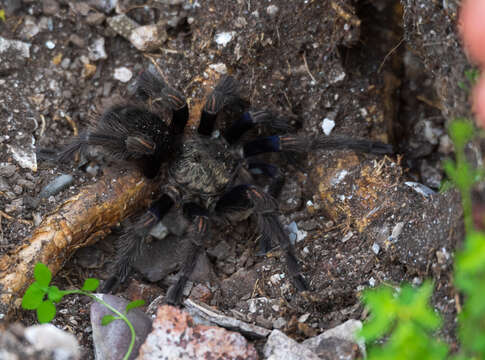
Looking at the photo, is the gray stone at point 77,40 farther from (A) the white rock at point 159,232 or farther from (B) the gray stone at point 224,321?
(B) the gray stone at point 224,321

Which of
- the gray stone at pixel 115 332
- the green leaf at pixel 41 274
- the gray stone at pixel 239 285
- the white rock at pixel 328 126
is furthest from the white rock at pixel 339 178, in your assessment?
the green leaf at pixel 41 274

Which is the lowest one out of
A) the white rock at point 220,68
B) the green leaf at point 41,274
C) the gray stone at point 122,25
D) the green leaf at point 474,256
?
the green leaf at point 41,274

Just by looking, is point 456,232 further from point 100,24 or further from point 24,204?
point 100,24

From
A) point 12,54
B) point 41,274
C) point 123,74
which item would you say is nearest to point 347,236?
point 41,274

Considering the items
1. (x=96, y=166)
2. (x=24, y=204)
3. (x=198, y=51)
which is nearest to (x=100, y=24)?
(x=198, y=51)

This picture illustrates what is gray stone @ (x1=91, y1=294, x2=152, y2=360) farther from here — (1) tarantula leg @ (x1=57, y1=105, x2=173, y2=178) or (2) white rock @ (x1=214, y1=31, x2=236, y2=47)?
(2) white rock @ (x1=214, y1=31, x2=236, y2=47)
